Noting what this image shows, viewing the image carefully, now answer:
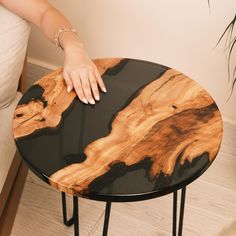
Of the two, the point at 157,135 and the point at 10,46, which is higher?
the point at 10,46

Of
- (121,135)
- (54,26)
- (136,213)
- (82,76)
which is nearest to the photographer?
(121,135)

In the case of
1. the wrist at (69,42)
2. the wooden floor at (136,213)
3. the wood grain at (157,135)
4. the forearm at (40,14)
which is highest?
the forearm at (40,14)

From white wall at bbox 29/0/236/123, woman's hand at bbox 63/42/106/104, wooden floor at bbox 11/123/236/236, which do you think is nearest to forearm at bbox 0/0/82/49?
woman's hand at bbox 63/42/106/104

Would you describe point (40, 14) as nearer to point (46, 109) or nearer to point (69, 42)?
point (69, 42)

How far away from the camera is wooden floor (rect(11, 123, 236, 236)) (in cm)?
142

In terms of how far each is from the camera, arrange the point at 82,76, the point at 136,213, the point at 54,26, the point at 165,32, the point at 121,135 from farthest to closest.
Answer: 1. the point at 165,32
2. the point at 136,213
3. the point at 54,26
4. the point at 82,76
5. the point at 121,135

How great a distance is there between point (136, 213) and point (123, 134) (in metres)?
0.63

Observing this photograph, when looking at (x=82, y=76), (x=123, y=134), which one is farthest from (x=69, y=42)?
(x=123, y=134)

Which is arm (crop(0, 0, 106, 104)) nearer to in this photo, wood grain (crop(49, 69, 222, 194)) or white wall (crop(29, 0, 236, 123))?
wood grain (crop(49, 69, 222, 194))

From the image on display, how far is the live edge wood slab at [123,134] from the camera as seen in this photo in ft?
2.65

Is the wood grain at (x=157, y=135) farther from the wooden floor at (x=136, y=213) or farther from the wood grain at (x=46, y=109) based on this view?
the wooden floor at (x=136, y=213)

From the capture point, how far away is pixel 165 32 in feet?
5.38

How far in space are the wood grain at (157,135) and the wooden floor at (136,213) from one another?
1.89ft

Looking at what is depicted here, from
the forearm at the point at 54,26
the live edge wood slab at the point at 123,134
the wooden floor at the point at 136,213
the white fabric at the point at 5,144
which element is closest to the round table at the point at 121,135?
the live edge wood slab at the point at 123,134
